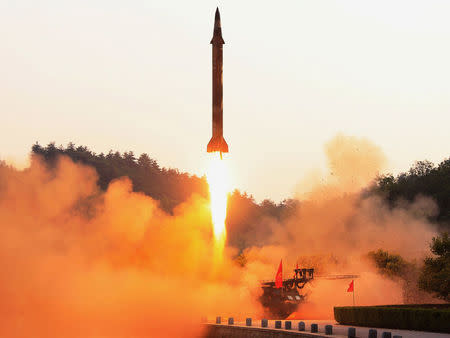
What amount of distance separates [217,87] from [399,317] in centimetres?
2601

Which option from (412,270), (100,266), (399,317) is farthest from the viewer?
(412,270)

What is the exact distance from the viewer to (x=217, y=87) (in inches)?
2697

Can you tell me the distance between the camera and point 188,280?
7112cm

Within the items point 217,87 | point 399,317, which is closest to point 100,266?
point 217,87

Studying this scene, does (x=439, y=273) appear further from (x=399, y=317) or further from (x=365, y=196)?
(x=365, y=196)

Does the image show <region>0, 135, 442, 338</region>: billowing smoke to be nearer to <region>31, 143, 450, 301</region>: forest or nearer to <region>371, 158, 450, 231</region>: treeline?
<region>31, 143, 450, 301</region>: forest

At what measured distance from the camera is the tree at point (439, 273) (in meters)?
56.4

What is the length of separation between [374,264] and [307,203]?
106 ft

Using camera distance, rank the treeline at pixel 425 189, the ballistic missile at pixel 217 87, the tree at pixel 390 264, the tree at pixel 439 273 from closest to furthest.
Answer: the tree at pixel 439 273, the ballistic missile at pixel 217 87, the tree at pixel 390 264, the treeline at pixel 425 189

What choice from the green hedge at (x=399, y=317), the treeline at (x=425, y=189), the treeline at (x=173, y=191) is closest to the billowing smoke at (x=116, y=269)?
the green hedge at (x=399, y=317)

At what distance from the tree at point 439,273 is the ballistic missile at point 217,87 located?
719 inches

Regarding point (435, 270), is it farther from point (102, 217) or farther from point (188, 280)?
point (102, 217)

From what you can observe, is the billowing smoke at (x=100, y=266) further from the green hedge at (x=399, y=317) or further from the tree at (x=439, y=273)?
the tree at (x=439, y=273)

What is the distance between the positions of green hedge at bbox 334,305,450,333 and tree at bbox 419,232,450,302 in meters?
4.35
